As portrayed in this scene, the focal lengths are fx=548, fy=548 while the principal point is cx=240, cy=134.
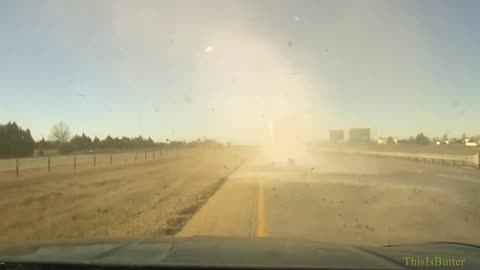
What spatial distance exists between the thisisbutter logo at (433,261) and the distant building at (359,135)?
12343 centimetres

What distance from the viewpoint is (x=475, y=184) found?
26.4m

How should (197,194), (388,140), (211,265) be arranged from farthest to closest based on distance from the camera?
(388,140)
(197,194)
(211,265)

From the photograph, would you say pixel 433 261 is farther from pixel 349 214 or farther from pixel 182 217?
pixel 182 217

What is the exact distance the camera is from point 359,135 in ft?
419

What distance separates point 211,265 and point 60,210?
50.6 ft

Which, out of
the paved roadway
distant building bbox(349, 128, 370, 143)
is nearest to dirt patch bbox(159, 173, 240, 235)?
the paved roadway

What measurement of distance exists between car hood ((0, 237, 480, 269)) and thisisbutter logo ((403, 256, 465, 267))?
0.06 meters

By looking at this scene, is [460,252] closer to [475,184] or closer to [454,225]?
[454,225]

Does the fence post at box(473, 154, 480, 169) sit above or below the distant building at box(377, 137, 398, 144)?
below

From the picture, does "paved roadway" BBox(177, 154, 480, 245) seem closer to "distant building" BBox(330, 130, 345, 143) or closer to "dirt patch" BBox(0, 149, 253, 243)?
"dirt patch" BBox(0, 149, 253, 243)

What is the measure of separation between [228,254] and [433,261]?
5.81 feet

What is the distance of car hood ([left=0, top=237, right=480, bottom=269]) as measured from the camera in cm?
445

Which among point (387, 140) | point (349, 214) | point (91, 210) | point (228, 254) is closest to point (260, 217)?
point (349, 214)

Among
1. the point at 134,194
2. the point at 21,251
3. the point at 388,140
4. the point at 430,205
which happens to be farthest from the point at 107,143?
the point at 21,251
